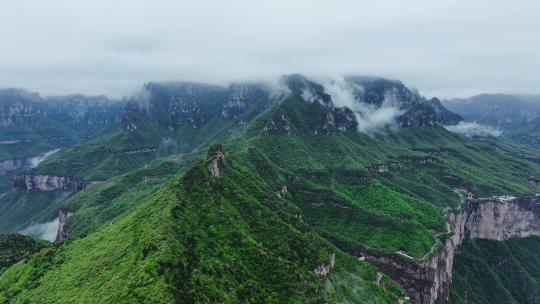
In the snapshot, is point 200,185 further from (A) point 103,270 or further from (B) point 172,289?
(B) point 172,289

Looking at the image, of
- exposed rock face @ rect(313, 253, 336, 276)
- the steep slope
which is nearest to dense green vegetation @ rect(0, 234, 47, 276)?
the steep slope

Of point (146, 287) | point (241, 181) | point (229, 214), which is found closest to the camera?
point (146, 287)

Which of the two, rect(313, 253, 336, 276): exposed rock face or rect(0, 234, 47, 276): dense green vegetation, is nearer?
rect(313, 253, 336, 276): exposed rock face

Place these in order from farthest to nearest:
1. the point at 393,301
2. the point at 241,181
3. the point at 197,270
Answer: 1. the point at 241,181
2. the point at 393,301
3. the point at 197,270

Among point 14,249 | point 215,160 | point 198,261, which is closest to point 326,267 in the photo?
point 198,261

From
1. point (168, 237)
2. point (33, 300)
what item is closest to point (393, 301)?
point (168, 237)

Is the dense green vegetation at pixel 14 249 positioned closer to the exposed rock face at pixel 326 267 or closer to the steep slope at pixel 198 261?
the steep slope at pixel 198 261

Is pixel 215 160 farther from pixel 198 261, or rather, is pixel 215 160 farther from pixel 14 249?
pixel 14 249

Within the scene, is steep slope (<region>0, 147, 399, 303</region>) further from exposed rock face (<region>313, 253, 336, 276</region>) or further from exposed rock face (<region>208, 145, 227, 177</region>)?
exposed rock face (<region>208, 145, 227, 177</region>)

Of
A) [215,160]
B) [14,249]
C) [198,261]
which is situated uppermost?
[215,160]
